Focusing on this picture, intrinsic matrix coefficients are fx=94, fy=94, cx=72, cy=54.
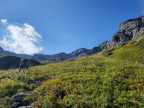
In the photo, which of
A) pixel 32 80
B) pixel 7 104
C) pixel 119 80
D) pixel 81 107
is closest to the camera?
pixel 81 107

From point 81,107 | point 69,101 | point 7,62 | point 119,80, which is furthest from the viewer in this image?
point 7,62

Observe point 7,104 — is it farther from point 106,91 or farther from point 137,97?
point 137,97

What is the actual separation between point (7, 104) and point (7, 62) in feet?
656

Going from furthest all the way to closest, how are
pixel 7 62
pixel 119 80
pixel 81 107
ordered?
pixel 7 62 → pixel 119 80 → pixel 81 107

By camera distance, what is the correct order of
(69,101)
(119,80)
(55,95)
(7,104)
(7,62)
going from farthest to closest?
(7,62), (119,80), (55,95), (7,104), (69,101)

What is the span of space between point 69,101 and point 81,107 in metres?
1.01

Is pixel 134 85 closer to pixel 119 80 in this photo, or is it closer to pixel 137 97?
pixel 119 80

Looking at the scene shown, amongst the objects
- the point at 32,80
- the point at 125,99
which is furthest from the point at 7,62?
the point at 125,99

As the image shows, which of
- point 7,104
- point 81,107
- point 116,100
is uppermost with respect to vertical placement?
point 116,100

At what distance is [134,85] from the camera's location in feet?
26.7

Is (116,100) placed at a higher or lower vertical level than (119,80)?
lower

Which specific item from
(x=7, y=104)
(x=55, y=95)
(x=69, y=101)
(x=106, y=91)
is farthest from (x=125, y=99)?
(x=7, y=104)

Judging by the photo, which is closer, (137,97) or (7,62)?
(137,97)

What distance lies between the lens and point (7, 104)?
7211 millimetres
